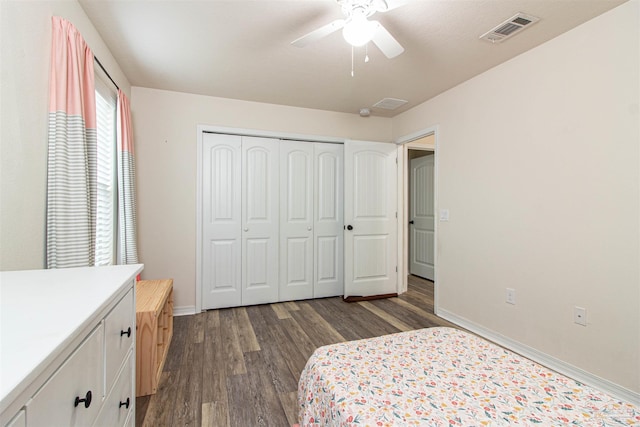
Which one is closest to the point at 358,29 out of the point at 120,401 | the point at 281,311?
the point at 120,401

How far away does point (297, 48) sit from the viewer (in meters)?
2.30

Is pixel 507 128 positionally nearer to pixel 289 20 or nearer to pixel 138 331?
pixel 289 20

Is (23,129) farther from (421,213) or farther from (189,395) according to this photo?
(421,213)

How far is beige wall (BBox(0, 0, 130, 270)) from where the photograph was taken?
1.18 m

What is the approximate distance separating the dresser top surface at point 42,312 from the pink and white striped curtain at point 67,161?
50 centimetres

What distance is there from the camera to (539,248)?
2.27 meters

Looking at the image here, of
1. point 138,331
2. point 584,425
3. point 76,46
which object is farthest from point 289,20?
point 584,425

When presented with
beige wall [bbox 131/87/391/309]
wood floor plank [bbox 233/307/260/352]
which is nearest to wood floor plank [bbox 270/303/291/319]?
wood floor plank [bbox 233/307/260/352]

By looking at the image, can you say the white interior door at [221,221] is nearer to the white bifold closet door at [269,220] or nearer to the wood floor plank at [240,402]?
the white bifold closet door at [269,220]

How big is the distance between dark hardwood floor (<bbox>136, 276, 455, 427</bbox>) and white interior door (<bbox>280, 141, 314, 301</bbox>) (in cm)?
27

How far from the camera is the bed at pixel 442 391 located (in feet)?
2.88

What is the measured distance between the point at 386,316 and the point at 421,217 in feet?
8.71

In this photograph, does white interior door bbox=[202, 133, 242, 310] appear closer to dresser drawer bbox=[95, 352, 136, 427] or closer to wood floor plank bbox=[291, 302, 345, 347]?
wood floor plank bbox=[291, 302, 345, 347]

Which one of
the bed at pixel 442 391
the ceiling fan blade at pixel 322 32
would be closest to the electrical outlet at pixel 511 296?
the bed at pixel 442 391
